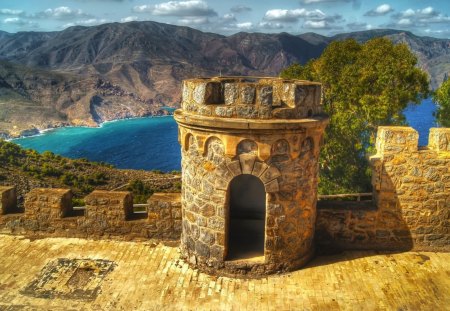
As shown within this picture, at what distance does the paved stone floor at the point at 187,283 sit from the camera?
6371 mm

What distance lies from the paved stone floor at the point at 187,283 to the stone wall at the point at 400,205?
31cm

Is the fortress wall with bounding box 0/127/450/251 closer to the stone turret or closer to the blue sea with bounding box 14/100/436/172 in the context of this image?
the stone turret

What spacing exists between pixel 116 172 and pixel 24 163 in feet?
21.2

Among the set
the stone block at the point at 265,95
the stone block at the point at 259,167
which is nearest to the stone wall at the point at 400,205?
the stone block at the point at 259,167

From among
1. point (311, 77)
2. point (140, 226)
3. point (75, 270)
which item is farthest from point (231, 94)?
point (311, 77)

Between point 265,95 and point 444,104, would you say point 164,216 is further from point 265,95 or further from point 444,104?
point 444,104

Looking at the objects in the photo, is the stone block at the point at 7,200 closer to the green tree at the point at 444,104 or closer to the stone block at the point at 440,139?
the stone block at the point at 440,139

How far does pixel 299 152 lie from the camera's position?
264 inches

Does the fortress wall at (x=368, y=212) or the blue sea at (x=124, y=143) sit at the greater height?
the fortress wall at (x=368, y=212)

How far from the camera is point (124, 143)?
92125mm

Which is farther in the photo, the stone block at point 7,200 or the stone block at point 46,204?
the stone block at point 7,200

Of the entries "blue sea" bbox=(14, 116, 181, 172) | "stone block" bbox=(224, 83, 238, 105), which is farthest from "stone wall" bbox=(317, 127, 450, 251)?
"blue sea" bbox=(14, 116, 181, 172)

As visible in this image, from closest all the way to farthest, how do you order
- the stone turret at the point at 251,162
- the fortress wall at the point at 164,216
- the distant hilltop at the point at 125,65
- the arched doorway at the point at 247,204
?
the stone turret at the point at 251,162, the fortress wall at the point at 164,216, the arched doorway at the point at 247,204, the distant hilltop at the point at 125,65

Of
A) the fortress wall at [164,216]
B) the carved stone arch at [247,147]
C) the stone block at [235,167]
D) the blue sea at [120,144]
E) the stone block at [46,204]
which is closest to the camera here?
the carved stone arch at [247,147]
